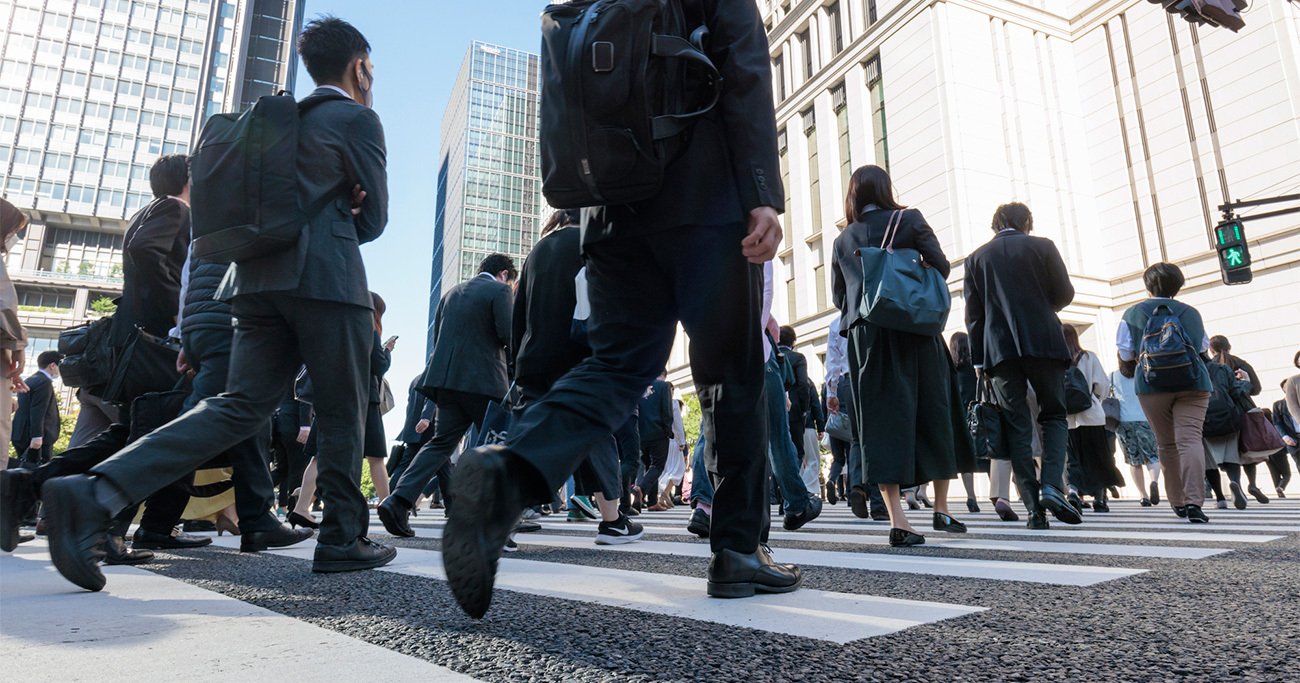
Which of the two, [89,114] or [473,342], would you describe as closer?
[473,342]

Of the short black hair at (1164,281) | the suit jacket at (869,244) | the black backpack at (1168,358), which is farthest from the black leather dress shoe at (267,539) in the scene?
the short black hair at (1164,281)

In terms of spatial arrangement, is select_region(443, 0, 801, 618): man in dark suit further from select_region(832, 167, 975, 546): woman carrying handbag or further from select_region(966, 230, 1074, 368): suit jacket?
select_region(966, 230, 1074, 368): suit jacket

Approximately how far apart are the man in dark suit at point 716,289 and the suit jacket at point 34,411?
440 inches

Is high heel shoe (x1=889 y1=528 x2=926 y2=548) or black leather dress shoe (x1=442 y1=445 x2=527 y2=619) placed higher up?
black leather dress shoe (x1=442 y1=445 x2=527 y2=619)

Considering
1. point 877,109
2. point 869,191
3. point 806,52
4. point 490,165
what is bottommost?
point 869,191

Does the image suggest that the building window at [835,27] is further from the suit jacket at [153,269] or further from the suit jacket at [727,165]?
the suit jacket at [727,165]

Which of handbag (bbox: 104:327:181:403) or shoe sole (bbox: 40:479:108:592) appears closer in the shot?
shoe sole (bbox: 40:479:108:592)

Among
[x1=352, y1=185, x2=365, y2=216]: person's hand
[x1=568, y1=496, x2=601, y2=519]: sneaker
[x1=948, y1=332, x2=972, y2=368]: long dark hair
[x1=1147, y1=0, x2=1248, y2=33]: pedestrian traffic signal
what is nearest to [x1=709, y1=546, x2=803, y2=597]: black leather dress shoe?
[x1=352, y1=185, x2=365, y2=216]: person's hand

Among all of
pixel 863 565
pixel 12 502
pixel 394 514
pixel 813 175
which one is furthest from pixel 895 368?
pixel 813 175

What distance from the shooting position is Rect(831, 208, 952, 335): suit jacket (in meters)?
4.31

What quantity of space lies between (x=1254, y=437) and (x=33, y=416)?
50.4 feet

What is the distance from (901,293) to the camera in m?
4.06

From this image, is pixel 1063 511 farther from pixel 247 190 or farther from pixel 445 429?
pixel 247 190

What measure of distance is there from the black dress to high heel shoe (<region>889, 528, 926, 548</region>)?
274 mm
